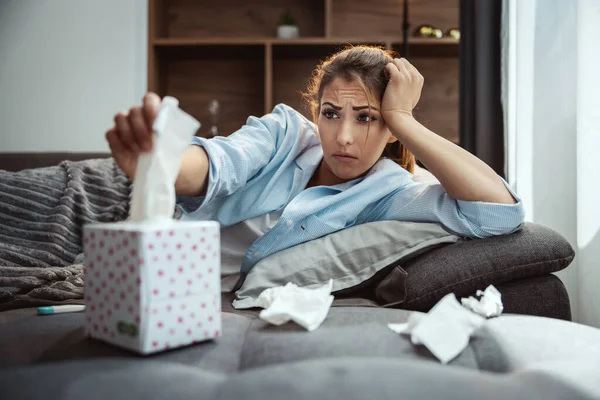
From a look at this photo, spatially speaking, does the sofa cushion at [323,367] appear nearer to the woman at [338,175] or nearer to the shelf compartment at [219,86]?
the woman at [338,175]

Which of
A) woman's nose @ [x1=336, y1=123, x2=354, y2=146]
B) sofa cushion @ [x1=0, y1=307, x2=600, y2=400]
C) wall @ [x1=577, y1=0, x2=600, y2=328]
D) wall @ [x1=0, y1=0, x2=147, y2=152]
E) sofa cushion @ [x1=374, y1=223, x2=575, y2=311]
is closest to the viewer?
sofa cushion @ [x1=0, y1=307, x2=600, y2=400]

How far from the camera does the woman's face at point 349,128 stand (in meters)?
1.08

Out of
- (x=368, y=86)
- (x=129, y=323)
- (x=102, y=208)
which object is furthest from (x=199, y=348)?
(x=102, y=208)

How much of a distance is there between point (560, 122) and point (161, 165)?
1.30m

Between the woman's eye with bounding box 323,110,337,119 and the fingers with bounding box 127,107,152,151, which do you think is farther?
the woman's eye with bounding box 323,110,337,119

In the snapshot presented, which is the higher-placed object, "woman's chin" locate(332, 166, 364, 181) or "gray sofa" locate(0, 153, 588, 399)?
"woman's chin" locate(332, 166, 364, 181)

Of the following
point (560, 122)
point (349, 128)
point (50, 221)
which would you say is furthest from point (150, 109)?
point (560, 122)

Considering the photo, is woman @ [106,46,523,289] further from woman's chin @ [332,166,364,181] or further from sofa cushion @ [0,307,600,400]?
sofa cushion @ [0,307,600,400]

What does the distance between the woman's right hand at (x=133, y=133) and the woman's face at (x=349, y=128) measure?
49 cm

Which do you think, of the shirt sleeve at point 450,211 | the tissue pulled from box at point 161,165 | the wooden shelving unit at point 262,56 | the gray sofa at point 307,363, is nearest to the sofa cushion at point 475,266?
the shirt sleeve at point 450,211

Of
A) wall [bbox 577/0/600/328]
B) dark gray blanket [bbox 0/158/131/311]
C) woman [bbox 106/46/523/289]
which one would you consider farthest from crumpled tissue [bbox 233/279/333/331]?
wall [bbox 577/0/600/328]

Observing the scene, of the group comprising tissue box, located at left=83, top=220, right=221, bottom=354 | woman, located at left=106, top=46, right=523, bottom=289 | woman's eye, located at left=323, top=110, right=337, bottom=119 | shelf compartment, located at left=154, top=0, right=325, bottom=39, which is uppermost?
shelf compartment, located at left=154, top=0, right=325, bottom=39

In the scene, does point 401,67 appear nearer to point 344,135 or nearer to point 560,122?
point 344,135

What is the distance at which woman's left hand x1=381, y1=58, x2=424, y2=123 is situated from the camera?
1.06 m
